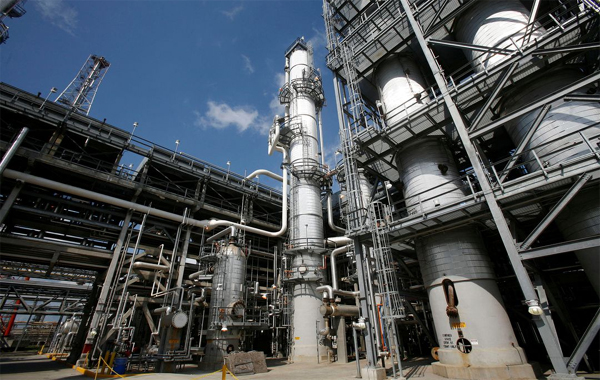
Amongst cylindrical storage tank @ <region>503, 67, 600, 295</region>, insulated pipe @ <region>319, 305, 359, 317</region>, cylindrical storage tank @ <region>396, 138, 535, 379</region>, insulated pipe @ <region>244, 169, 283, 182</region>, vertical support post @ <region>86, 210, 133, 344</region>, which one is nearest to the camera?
cylindrical storage tank @ <region>503, 67, 600, 295</region>

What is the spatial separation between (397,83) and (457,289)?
10803 mm

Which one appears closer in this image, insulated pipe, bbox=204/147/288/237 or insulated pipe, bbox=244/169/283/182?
insulated pipe, bbox=204/147/288/237

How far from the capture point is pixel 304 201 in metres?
22.5

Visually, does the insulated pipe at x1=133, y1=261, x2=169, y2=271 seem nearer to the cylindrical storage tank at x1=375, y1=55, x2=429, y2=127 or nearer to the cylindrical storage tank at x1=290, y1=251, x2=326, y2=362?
the cylindrical storage tank at x1=290, y1=251, x2=326, y2=362

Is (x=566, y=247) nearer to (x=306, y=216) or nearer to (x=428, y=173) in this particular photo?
(x=428, y=173)

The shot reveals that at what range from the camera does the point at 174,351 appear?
1424 centimetres

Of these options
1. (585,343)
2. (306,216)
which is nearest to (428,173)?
(585,343)

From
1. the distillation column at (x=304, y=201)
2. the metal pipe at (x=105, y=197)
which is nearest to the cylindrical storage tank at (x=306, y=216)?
the distillation column at (x=304, y=201)

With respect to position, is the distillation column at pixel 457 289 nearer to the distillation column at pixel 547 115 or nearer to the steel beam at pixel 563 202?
the steel beam at pixel 563 202

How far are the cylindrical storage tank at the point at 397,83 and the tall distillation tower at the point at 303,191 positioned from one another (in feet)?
31.1

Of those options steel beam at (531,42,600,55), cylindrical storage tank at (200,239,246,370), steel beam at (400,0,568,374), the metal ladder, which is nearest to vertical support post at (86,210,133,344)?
cylindrical storage tank at (200,239,246,370)

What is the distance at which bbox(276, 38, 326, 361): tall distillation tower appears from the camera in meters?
18.9

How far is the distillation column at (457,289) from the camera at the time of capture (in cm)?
899

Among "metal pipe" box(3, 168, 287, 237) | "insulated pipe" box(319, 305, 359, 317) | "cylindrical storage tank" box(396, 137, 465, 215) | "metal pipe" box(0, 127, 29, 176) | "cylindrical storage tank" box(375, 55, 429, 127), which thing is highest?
"cylindrical storage tank" box(375, 55, 429, 127)
